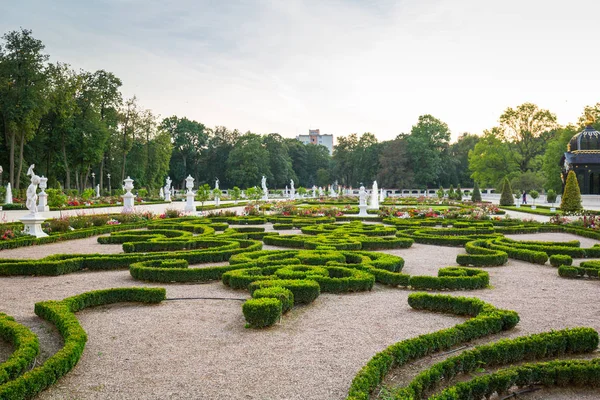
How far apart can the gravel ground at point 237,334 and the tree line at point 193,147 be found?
89.8 feet

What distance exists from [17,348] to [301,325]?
249 cm

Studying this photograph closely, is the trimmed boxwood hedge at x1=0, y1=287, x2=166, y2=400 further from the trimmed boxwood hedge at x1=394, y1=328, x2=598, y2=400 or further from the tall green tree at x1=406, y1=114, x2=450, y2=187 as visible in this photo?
the tall green tree at x1=406, y1=114, x2=450, y2=187

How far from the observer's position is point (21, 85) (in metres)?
29.2

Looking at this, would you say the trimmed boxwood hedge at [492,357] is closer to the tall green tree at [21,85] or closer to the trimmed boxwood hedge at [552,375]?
the trimmed boxwood hedge at [552,375]

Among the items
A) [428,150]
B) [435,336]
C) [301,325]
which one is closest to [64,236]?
[301,325]

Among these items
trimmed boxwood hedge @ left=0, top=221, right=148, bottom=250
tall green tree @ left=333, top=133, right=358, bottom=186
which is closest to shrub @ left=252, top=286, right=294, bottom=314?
trimmed boxwood hedge @ left=0, top=221, right=148, bottom=250

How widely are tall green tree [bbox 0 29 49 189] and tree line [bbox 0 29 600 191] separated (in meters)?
0.06

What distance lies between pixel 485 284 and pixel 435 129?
58252 millimetres

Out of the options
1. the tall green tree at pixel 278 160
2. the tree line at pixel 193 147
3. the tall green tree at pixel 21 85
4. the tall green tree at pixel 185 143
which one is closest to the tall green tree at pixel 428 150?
the tree line at pixel 193 147

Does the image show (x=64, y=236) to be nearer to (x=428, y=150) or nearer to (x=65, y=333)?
(x=65, y=333)

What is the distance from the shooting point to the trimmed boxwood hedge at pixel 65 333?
319 centimetres

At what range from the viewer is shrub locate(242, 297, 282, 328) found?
4762 millimetres

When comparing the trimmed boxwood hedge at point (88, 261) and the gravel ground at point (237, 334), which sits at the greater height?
the trimmed boxwood hedge at point (88, 261)

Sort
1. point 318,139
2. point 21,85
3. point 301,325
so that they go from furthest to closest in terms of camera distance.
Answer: point 318,139, point 21,85, point 301,325
